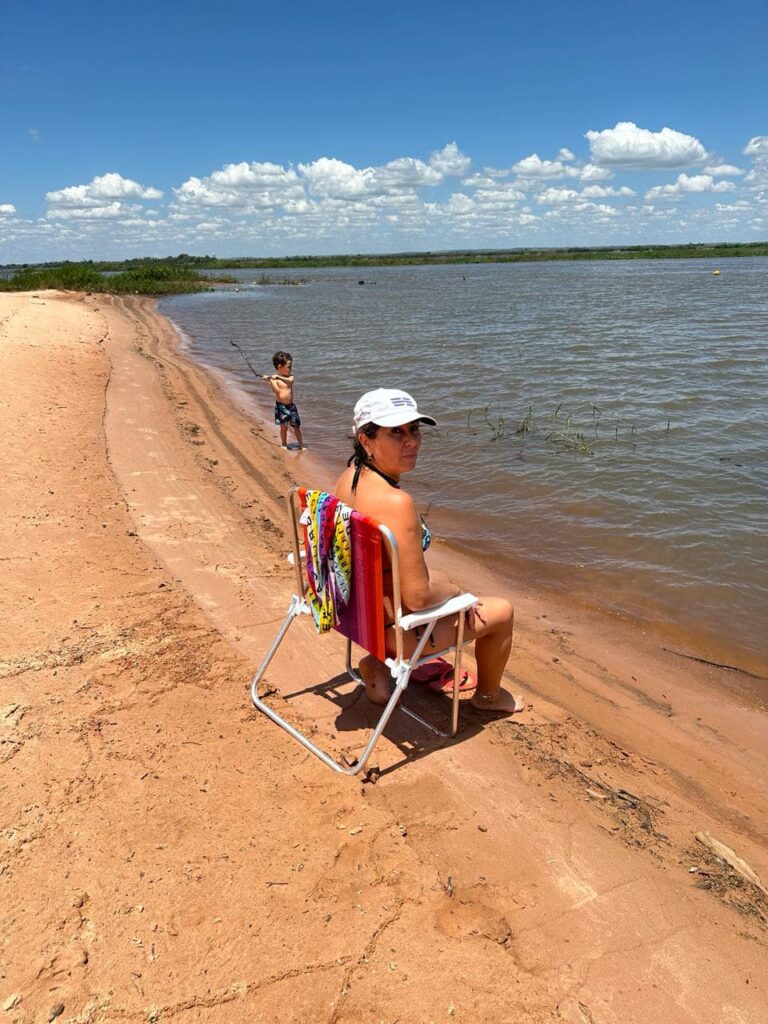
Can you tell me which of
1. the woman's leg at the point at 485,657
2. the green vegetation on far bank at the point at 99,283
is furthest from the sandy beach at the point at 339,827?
the green vegetation on far bank at the point at 99,283

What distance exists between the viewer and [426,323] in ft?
86.0

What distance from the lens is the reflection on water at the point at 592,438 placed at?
5980 mm

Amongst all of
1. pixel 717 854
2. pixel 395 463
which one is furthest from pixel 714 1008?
pixel 395 463

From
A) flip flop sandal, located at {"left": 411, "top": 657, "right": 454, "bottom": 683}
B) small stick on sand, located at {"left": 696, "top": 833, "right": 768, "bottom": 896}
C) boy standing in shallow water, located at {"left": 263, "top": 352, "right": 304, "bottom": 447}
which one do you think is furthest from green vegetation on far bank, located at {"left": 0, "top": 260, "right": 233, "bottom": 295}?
small stick on sand, located at {"left": 696, "top": 833, "right": 768, "bottom": 896}

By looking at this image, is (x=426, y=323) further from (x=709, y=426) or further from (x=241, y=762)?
(x=241, y=762)

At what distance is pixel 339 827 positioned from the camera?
8.89 ft

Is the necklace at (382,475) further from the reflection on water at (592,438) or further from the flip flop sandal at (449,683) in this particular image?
the reflection on water at (592,438)

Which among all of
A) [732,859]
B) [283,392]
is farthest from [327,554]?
[283,392]

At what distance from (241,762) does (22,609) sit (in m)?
2.14

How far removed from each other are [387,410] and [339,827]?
5.75 feet

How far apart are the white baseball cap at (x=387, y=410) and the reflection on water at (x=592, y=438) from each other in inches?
131

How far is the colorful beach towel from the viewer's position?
295cm

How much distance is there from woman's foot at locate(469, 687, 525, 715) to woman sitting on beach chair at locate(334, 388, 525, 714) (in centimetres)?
44

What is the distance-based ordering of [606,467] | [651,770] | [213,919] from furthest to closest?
[606,467], [651,770], [213,919]
